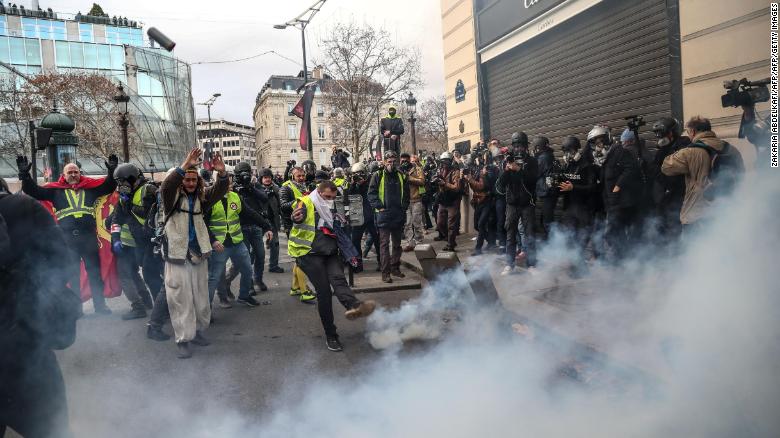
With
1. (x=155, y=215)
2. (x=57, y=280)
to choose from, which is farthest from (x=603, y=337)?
(x=155, y=215)

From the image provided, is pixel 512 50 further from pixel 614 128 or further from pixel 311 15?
pixel 311 15

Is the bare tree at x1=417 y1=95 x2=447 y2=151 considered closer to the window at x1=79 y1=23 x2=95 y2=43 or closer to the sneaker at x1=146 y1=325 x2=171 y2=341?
the window at x1=79 y1=23 x2=95 y2=43

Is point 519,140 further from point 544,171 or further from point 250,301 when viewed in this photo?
point 250,301

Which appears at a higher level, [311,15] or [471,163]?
[311,15]

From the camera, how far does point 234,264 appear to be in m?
6.53

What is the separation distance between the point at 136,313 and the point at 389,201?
11.3 ft

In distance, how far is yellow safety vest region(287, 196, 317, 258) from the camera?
16.1ft

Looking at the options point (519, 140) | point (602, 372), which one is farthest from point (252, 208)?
point (602, 372)

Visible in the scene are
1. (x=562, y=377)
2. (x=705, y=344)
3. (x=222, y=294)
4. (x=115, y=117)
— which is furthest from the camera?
(x=115, y=117)

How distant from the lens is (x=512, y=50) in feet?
34.9

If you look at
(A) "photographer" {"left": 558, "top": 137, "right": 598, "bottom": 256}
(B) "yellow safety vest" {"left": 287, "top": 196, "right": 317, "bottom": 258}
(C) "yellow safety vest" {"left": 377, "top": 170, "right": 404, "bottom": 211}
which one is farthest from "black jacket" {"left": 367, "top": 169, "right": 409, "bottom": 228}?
(B) "yellow safety vest" {"left": 287, "top": 196, "right": 317, "bottom": 258}

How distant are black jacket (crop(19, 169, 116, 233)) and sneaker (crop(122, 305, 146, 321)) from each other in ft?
3.43

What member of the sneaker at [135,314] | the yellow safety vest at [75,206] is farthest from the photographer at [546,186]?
the yellow safety vest at [75,206]

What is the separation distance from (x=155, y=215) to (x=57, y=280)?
9.24ft
